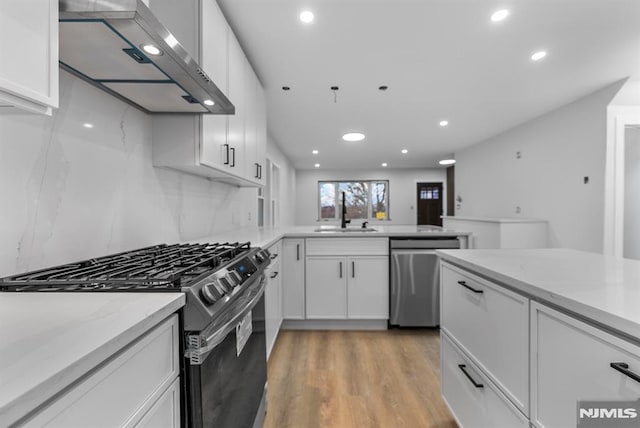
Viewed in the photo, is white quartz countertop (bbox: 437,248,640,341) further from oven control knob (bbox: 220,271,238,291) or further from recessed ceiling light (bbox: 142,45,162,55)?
recessed ceiling light (bbox: 142,45,162,55)

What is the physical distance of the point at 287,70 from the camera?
2.79 m

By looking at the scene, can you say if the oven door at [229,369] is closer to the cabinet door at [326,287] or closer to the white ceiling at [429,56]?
the cabinet door at [326,287]

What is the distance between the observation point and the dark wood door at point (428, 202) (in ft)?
30.7

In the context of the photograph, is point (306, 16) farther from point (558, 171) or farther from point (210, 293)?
point (558, 171)

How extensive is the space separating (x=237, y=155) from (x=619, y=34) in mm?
3095

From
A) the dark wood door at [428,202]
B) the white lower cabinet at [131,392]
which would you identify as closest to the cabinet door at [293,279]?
the white lower cabinet at [131,392]

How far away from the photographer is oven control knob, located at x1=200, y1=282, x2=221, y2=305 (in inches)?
33.6

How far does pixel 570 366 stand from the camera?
77 cm

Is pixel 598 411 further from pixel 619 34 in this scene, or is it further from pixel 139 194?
pixel 619 34

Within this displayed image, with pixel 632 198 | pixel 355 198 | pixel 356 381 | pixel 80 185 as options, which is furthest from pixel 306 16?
pixel 355 198

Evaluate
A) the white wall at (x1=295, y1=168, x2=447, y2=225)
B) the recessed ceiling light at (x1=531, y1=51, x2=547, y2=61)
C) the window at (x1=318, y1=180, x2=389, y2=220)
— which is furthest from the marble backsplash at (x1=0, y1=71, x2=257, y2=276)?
the window at (x1=318, y1=180, x2=389, y2=220)

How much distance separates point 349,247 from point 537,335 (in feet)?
6.59

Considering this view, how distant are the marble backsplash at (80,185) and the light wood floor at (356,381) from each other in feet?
3.96

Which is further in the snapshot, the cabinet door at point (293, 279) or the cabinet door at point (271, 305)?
the cabinet door at point (293, 279)
